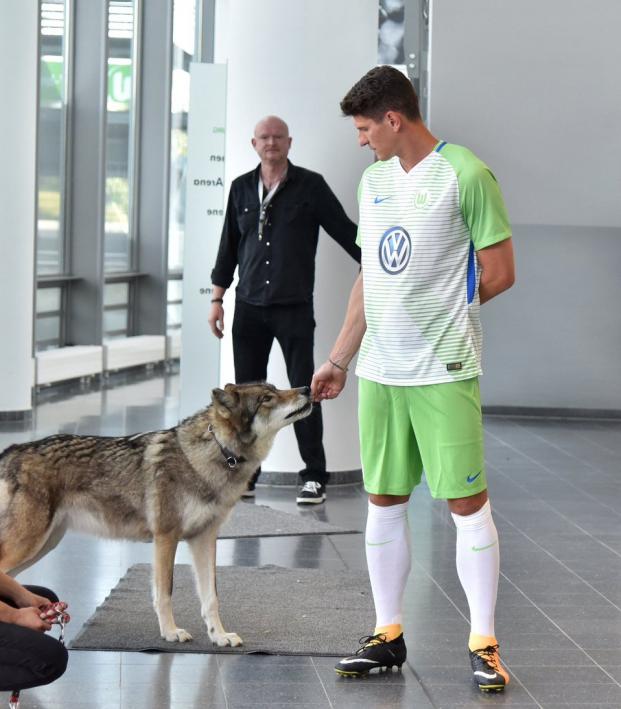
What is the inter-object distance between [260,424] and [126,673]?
0.91 meters

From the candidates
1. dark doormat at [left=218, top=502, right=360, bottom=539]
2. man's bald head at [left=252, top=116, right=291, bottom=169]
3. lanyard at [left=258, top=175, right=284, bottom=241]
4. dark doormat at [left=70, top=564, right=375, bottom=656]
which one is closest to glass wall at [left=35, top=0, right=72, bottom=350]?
lanyard at [left=258, top=175, right=284, bottom=241]

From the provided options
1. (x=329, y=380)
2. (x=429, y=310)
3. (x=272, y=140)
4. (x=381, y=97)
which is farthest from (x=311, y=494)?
(x=381, y=97)

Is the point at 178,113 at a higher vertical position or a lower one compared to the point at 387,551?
higher

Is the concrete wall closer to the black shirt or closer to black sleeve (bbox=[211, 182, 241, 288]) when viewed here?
the black shirt

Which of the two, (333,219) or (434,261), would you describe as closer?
(434,261)

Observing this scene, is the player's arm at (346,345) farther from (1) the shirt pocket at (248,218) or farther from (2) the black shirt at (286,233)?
(1) the shirt pocket at (248,218)

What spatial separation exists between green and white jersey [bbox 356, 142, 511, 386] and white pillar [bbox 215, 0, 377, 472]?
3.67m

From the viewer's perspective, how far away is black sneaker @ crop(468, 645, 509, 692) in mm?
3959

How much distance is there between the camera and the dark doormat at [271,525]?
251 inches

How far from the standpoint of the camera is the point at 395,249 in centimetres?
394

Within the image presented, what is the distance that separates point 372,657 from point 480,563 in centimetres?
46

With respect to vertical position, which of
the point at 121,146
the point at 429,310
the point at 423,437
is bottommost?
the point at 423,437

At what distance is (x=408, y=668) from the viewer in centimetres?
422

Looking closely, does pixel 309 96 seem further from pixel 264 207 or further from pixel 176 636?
pixel 176 636
